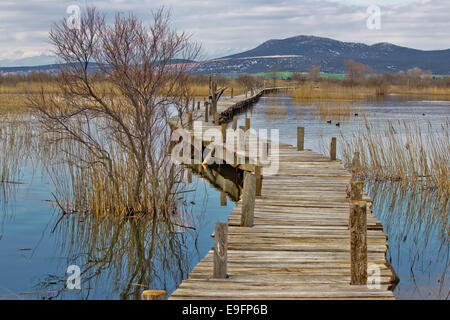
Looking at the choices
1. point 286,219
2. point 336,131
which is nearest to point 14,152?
point 286,219

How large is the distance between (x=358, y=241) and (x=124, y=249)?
15.6 feet

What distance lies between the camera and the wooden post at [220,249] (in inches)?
176

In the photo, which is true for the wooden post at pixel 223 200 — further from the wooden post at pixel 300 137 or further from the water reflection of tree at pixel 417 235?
the water reflection of tree at pixel 417 235

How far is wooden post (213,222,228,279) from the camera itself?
4465mm

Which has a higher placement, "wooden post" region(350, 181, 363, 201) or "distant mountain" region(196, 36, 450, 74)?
"distant mountain" region(196, 36, 450, 74)

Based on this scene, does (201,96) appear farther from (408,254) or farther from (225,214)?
(408,254)

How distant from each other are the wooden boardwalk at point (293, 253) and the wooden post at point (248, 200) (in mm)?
118

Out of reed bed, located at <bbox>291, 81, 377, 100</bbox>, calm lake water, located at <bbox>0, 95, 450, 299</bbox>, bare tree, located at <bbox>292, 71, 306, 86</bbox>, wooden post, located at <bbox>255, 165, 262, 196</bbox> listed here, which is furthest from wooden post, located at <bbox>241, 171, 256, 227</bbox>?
bare tree, located at <bbox>292, 71, 306, 86</bbox>

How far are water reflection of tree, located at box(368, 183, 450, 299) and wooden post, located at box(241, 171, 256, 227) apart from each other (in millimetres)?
2025

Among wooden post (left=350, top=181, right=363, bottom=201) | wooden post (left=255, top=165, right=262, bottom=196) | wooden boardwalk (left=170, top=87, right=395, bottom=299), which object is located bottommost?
wooden boardwalk (left=170, top=87, right=395, bottom=299)

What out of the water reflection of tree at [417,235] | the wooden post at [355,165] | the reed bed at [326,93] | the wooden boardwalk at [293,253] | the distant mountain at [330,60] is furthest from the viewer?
the distant mountain at [330,60]

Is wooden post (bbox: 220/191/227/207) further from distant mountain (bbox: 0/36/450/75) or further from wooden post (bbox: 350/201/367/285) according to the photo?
distant mountain (bbox: 0/36/450/75)

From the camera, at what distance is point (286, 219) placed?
686cm

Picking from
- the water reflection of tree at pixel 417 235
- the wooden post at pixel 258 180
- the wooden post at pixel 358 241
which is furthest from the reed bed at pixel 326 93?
the wooden post at pixel 358 241
